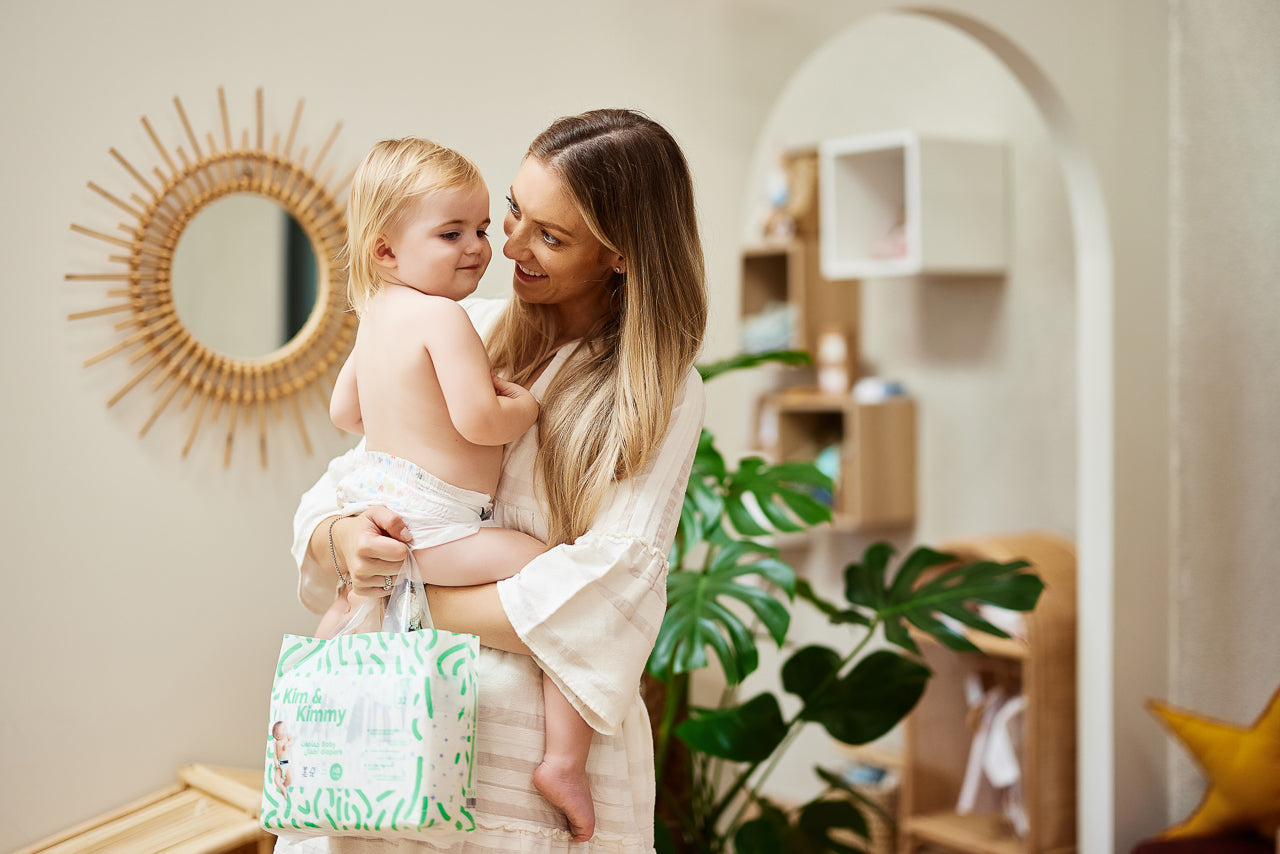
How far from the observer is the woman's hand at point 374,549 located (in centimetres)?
119

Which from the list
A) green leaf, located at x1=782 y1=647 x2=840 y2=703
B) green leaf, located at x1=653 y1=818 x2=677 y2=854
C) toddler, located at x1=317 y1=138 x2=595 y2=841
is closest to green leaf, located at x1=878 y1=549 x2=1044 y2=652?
green leaf, located at x1=782 y1=647 x2=840 y2=703

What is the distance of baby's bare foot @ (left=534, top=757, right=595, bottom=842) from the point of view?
1.19m

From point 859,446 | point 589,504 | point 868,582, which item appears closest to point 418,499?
point 589,504

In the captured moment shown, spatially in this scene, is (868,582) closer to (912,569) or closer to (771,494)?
(912,569)

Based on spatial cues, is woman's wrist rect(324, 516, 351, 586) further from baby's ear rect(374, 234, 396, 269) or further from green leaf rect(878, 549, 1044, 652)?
green leaf rect(878, 549, 1044, 652)

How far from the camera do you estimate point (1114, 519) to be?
111 inches

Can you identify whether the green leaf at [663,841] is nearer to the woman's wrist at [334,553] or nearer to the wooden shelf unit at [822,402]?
the woman's wrist at [334,553]

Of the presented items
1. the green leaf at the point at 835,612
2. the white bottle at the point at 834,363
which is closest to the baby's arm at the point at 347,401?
the green leaf at the point at 835,612

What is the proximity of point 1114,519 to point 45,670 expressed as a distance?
2380mm

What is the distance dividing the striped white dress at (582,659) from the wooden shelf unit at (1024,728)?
213 centimetres

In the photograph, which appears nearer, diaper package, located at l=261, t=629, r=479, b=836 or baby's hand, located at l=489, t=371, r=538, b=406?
diaper package, located at l=261, t=629, r=479, b=836

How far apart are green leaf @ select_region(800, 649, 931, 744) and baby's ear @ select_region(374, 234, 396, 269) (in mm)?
1185

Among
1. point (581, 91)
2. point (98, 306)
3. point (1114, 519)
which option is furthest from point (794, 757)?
point (98, 306)

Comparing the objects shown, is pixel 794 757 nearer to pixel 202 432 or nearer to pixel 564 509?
pixel 202 432
